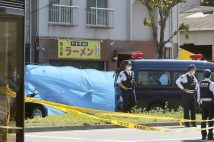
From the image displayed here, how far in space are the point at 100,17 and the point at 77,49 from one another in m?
2.56

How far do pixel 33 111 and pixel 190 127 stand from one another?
5.35m

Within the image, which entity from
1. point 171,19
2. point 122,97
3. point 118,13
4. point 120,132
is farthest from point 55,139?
point 171,19

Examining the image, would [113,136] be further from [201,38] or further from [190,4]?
[190,4]

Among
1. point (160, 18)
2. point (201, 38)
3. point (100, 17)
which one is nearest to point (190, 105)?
point (160, 18)

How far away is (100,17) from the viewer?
31656 mm

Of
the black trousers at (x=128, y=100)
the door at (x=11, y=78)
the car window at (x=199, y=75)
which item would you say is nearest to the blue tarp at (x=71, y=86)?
the black trousers at (x=128, y=100)

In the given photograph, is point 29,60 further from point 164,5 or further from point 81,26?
point 164,5

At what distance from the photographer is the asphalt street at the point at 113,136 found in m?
14.8

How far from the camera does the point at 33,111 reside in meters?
19.8

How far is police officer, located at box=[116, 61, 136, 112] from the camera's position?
20281mm

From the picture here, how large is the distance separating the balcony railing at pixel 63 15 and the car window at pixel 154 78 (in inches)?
385

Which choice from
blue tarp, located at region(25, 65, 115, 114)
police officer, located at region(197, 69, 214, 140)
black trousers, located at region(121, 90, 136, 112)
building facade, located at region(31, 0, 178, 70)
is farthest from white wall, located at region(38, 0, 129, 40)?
police officer, located at region(197, 69, 214, 140)

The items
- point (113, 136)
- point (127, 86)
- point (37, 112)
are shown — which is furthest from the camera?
point (127, 86)

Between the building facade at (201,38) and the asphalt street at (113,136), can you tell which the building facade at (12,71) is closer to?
the asphalt street at (113,136)
